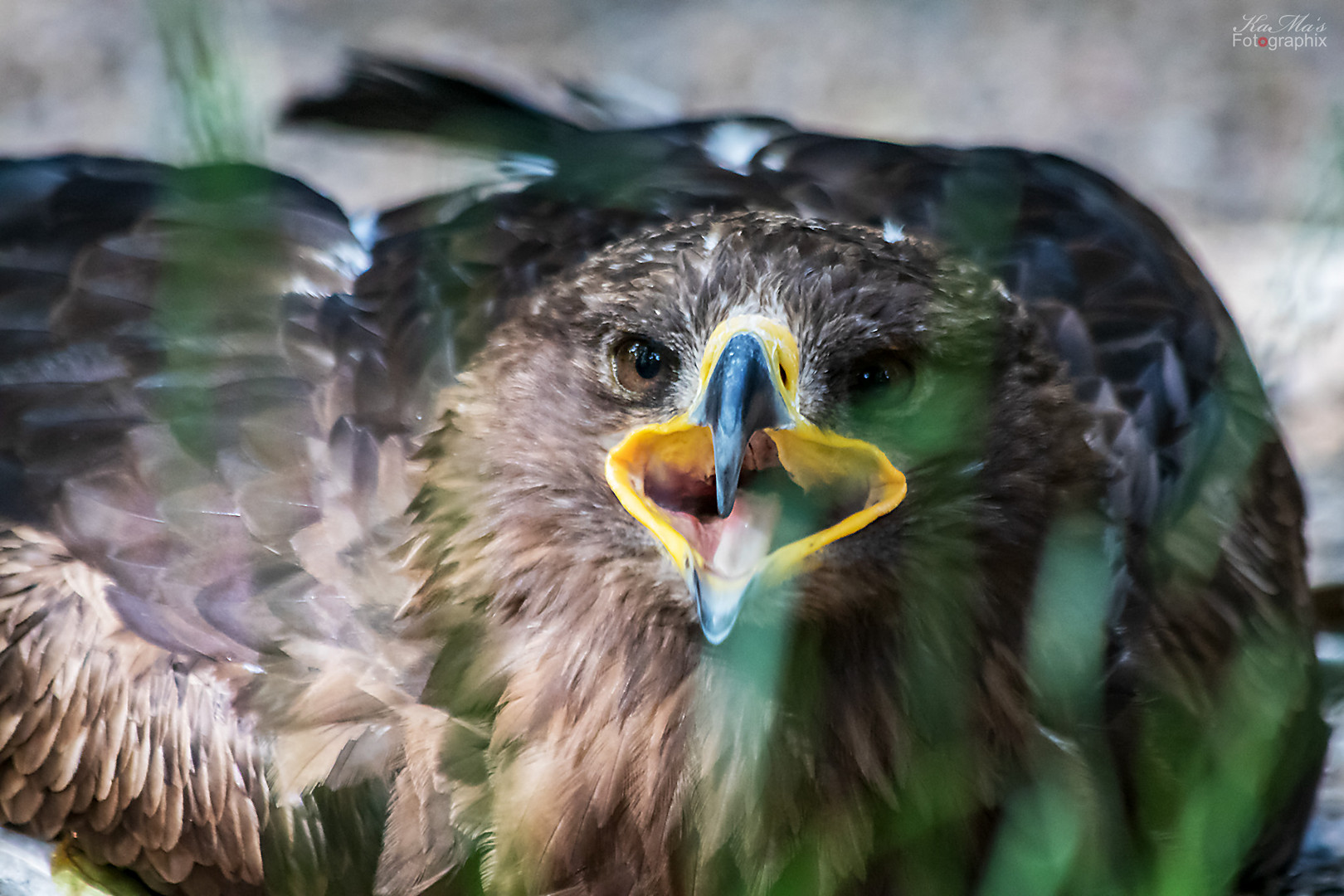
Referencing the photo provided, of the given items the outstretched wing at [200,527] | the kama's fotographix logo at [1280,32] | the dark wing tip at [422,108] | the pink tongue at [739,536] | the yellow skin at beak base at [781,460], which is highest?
the kama's fotographix logo at [1280,32]

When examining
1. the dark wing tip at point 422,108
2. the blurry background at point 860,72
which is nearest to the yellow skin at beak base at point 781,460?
the dark wing tip at point 422,108

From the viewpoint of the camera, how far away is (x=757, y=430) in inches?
→ 65.3

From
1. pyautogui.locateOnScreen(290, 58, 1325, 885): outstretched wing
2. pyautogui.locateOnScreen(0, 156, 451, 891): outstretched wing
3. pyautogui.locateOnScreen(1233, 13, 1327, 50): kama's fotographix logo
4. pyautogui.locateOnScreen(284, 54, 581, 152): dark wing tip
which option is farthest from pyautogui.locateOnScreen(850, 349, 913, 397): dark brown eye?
pyautogui.locateOnScreen(1233, 13, 1327, 50): kama's fotographix logo

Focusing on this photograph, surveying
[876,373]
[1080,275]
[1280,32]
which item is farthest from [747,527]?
[1280,32]

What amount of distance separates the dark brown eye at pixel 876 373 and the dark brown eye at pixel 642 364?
23 cm

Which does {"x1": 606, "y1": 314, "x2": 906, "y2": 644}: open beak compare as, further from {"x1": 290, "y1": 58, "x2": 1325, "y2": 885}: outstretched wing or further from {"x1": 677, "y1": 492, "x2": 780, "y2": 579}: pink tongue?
{"x1": 290, "y1": 58, "x2": 1325, "y2": 885}: outstretched wing

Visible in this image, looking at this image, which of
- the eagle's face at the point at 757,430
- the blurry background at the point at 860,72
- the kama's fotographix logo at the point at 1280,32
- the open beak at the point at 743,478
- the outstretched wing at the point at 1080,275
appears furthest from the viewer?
the kama's fotographix logo at the point at 1280,32

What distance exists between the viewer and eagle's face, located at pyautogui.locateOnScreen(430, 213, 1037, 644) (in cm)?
175

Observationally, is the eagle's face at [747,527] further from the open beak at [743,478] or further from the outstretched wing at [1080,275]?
the outstretched wing at [1080,275]

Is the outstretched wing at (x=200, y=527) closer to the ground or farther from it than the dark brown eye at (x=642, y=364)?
closer to the ground

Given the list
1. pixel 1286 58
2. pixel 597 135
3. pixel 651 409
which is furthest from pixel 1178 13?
pixel 651 409

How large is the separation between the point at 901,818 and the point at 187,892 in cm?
136

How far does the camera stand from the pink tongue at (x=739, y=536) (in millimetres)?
1691

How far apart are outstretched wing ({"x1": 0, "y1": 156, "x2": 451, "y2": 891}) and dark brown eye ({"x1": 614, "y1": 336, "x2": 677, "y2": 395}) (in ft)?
1.74
